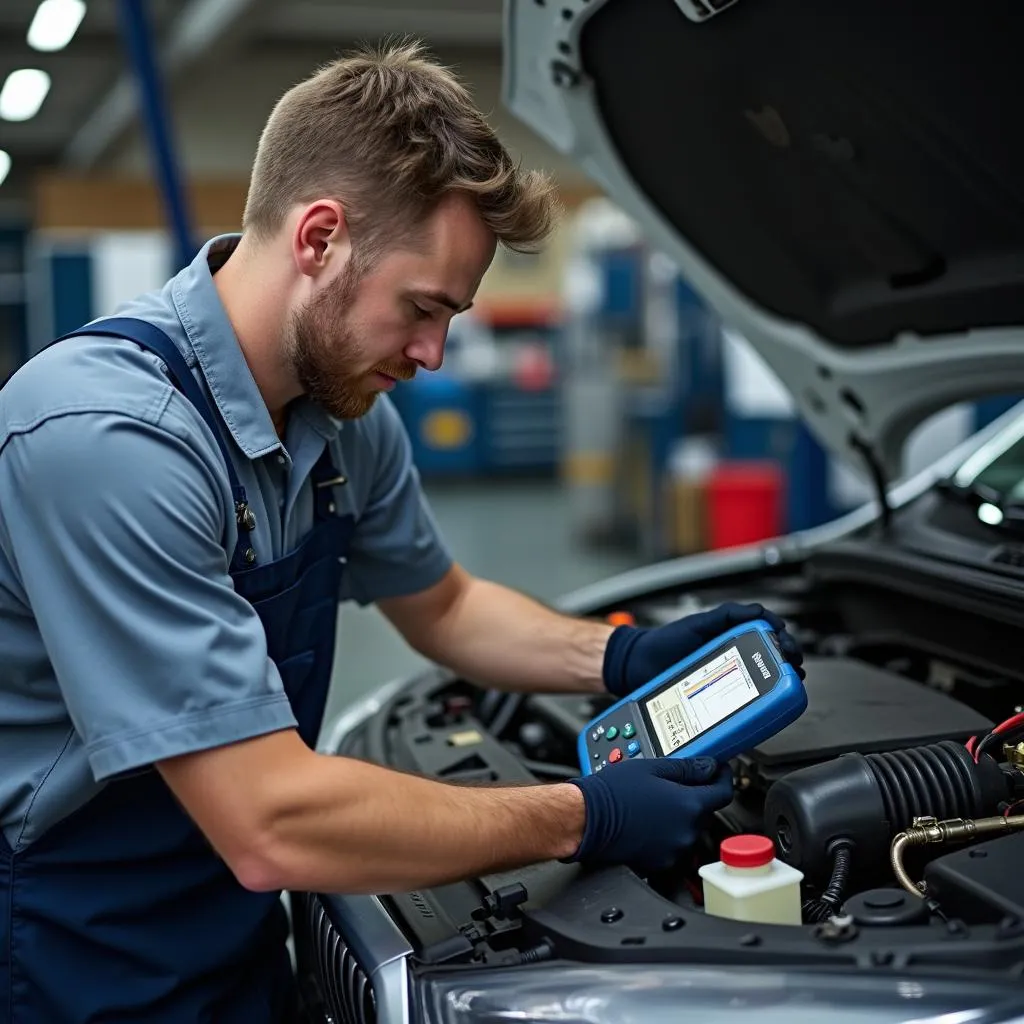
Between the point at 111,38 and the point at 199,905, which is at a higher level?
the point at 111,38

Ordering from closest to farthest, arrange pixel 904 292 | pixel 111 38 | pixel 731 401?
pixel 904 292 → pixel 731 401 → pixel 111 38

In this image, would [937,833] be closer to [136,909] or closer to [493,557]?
[136,909]

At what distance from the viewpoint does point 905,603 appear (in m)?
1.71

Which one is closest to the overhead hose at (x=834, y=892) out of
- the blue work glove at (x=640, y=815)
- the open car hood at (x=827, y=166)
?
the blue work glove at (x=640, y=815)

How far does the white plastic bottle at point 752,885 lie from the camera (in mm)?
992

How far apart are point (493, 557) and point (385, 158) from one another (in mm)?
4997

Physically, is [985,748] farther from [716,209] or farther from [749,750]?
[716,209]

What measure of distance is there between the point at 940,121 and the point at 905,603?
66 cm

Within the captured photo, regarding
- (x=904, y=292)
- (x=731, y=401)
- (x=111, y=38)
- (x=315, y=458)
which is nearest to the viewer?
Answer: (x=315, y=458)

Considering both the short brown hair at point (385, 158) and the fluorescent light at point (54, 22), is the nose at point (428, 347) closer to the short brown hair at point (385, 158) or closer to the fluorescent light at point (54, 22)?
the short brown hair at point (385, 158)

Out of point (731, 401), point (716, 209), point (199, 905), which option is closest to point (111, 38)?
point (731, 401)

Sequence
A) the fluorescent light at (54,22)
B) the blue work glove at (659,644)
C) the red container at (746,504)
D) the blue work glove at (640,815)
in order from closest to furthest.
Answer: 1. the blue work glove at (640,815)
2. the blue work glove at (659,644)
3. the red container at (746,504)
4. the fluorescent light at (54,22)

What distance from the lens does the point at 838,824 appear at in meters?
1.09

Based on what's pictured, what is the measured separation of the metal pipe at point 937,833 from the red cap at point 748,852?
0.39 feet
